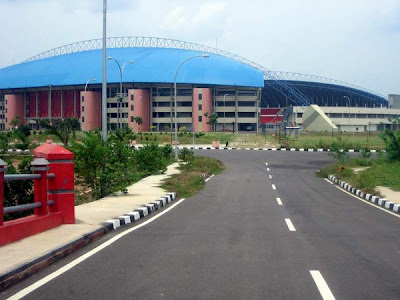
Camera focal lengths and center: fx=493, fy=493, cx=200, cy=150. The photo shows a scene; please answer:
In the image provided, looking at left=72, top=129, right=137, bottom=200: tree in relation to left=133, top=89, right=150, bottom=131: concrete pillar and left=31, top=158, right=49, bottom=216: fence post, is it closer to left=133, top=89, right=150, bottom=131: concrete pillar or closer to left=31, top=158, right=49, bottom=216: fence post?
left=31, top=158, right=49, bottom=216: fence post

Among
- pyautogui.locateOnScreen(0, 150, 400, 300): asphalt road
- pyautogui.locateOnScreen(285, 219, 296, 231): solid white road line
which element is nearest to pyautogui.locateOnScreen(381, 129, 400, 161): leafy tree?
pyautogui.locateOnScreen(0, 150, 400, 300): asphalt road

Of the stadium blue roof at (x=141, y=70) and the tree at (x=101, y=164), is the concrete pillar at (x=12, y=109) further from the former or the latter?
the tree at (x=101, y=164)

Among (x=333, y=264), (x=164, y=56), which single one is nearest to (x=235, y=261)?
(x=333, y=264)

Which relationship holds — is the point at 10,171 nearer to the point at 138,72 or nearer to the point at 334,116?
the point at 138,72

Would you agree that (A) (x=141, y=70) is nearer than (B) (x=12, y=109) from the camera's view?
Yes

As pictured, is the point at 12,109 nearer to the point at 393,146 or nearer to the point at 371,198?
the point at 393,146

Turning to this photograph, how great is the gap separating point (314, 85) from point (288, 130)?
180 feet

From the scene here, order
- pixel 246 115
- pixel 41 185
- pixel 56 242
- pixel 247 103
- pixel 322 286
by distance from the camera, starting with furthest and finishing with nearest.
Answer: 1. pixel 247 103
2. pixel 246 115
3. pixel 41 185
4. pixel 56 242
5. pixel 322 286

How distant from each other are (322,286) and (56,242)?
4.58 m

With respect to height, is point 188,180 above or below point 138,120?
below

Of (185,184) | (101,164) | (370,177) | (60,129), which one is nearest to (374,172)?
(370,177)

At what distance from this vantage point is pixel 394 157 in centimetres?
2970

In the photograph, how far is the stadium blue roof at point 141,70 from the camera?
105 m

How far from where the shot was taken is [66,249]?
26.8 ft
